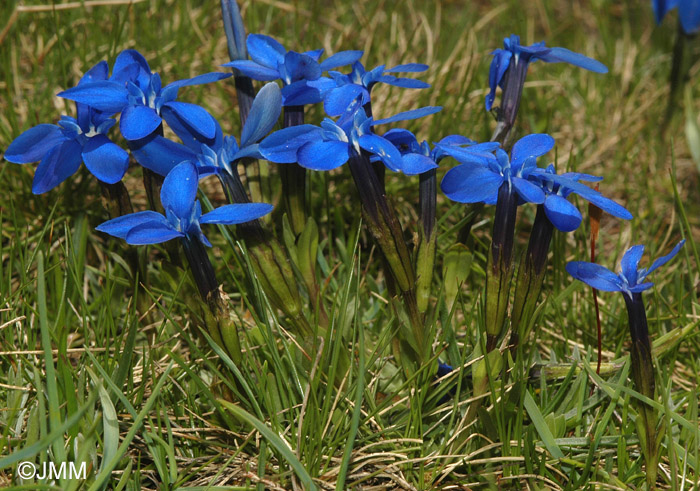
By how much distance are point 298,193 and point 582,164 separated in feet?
5.60

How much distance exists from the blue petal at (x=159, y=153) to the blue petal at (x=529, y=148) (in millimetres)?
738

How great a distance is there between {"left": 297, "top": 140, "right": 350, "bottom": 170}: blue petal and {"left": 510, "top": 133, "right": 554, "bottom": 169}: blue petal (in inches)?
14.6

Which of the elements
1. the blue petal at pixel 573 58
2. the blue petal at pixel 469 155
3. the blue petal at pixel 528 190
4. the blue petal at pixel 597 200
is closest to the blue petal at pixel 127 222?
the blue petal at pixel 469 155

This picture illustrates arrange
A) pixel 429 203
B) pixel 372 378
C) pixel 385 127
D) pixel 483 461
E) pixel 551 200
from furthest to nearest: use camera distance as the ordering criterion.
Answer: pixel 385 127, pixel 372 378, pixel 429 203, pixel 483 461, pixel 551 200

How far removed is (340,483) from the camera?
4.78 ft

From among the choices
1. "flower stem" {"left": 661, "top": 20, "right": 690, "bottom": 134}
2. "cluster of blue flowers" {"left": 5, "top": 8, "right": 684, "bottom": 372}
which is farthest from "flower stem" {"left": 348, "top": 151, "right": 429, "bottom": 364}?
"flower stem" {"left": 661, "top": 20, "right": 690, "bottom": 134}

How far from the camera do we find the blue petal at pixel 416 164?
60.1 inches

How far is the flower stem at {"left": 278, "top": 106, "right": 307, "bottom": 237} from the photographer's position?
1824mm

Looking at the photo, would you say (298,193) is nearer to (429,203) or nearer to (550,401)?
(429,203)

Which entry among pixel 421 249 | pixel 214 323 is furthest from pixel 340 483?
pixel 421 249

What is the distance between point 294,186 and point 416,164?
43 cm

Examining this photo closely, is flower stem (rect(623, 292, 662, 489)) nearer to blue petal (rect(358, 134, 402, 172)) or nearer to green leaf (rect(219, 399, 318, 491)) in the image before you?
blue petal (rect(358, 134, 402, 172))

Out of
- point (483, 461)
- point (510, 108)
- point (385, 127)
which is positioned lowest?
point (483, 461)

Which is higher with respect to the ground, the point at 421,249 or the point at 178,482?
the point at 421,249
